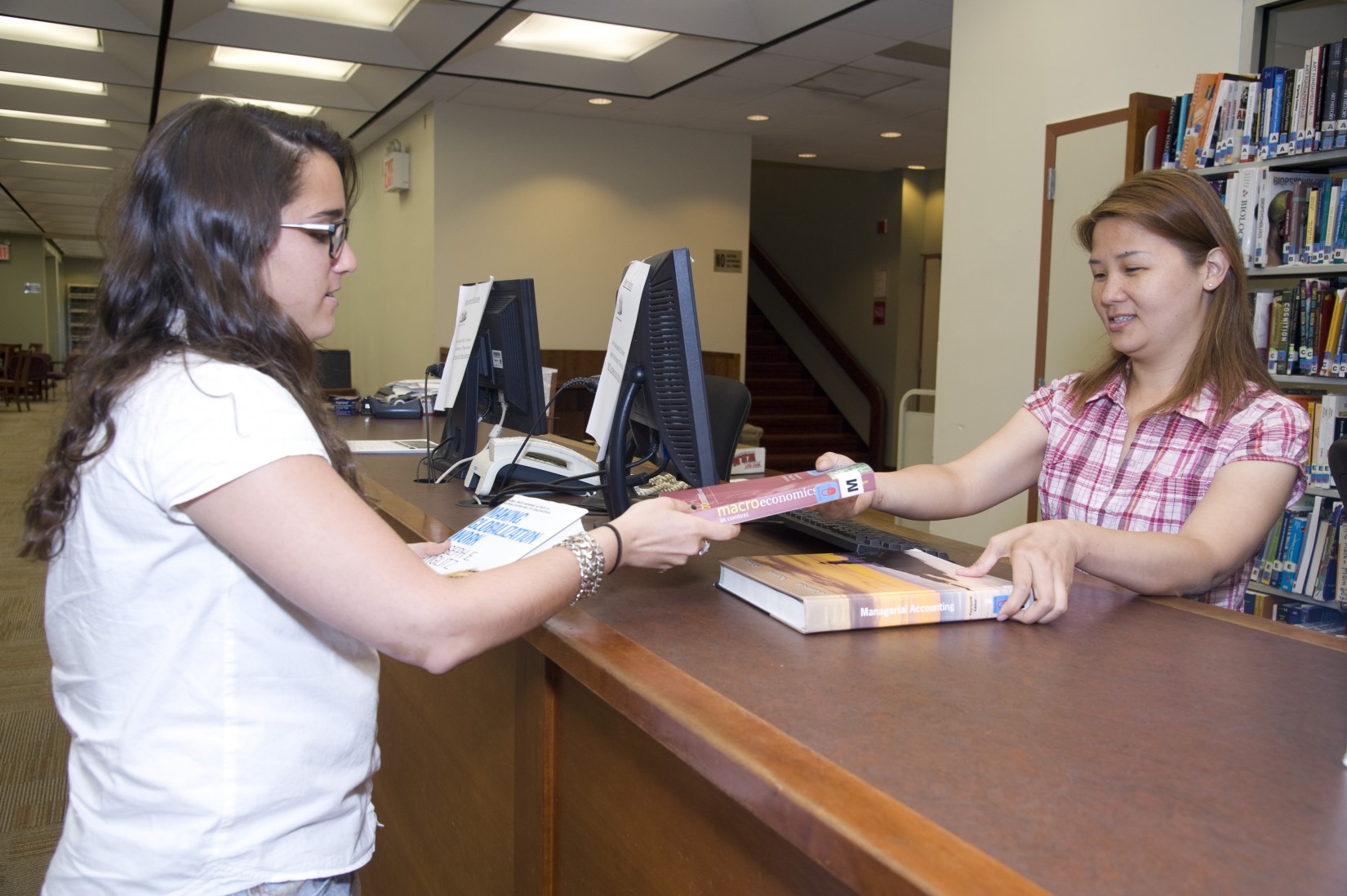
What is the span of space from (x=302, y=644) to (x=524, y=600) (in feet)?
0.73

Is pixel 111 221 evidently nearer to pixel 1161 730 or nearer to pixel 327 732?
pixel 327 732

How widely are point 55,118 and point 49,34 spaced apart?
241cm

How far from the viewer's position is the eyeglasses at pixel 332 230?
1.06 metres

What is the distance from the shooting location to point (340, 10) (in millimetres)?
5828

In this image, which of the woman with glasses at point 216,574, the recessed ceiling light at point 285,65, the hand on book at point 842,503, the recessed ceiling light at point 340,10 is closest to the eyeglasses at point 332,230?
the woman with glasses at point 216,574

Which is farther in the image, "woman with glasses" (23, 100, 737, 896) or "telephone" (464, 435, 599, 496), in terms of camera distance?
"telephone" (464, 435, 599, 496)

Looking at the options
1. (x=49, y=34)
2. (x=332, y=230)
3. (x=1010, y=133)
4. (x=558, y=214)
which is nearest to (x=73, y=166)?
(x=49, y=34)

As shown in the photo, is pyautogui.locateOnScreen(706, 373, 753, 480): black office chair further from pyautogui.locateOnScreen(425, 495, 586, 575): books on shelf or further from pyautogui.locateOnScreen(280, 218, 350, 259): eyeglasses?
pyautogui.locateOnScreen(280, 218, 350, 259): eyeglasses

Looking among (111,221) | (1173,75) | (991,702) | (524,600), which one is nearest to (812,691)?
(991,702)

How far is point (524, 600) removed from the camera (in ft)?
3.42

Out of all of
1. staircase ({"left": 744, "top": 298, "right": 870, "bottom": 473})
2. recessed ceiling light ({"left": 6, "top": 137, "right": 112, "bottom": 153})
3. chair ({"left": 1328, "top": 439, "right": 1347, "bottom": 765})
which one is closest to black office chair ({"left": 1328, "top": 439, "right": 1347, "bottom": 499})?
chair ({"left": 1328, "top": 439, "right": 1347, "bottom": 765})

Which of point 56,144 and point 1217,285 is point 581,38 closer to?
point 1217,285

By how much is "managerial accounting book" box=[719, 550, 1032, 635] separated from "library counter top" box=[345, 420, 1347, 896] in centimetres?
2

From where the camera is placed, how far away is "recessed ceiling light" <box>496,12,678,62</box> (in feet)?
19.7
